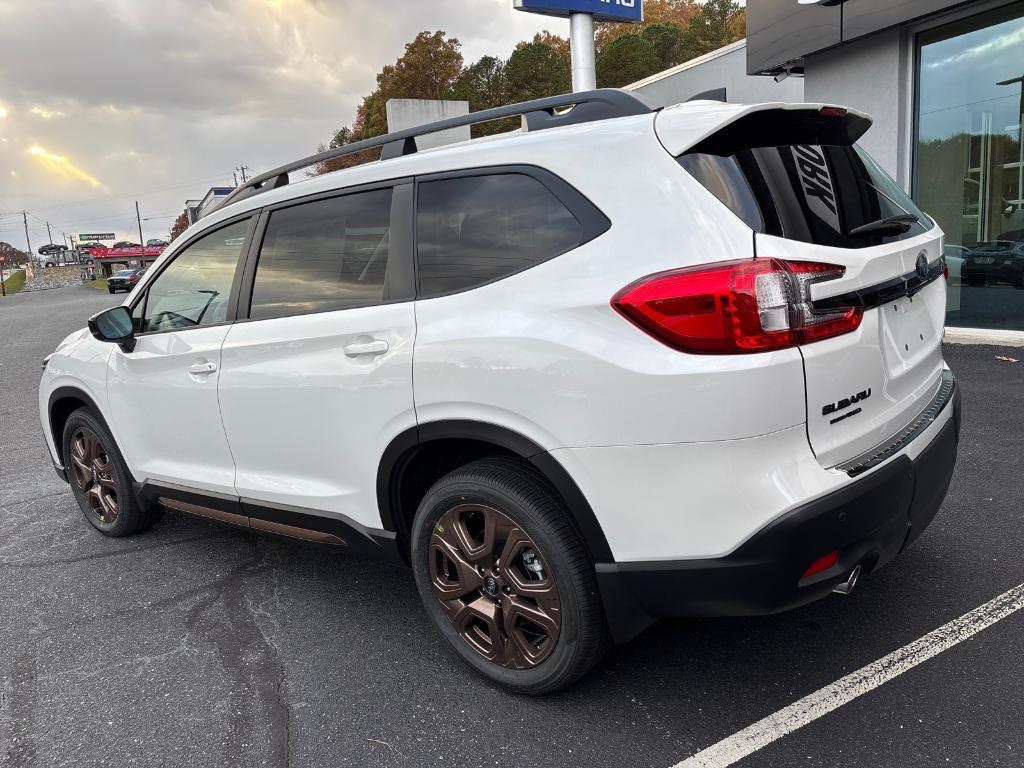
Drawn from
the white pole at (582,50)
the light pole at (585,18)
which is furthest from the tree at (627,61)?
the white pole at (582,50)

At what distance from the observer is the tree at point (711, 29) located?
37000 mm

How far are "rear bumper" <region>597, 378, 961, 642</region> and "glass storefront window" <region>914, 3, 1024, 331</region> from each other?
26.7 feet

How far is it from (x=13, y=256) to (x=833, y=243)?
227971mm

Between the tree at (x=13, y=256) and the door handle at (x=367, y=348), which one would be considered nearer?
the door handle at (x=367, y=348)

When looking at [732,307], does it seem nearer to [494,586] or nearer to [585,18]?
[494,586]

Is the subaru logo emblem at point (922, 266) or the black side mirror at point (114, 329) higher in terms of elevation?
the subaru logo emblem at point (922, 266)

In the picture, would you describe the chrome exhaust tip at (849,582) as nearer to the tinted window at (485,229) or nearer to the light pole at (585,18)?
the tinted window at (485,229)

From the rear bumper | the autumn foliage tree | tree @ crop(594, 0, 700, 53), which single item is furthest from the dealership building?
tree @ crop(594, 0, 700, 53)

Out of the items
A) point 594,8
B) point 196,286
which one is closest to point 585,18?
point 594,8

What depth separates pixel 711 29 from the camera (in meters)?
38.3

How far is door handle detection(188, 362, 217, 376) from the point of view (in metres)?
3.29

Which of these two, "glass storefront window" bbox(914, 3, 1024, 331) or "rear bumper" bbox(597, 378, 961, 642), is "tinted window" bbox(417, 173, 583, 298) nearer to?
"rear bumper" bbox(597, 378, 961, 642)

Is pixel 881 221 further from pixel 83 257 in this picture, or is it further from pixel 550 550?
pixel 83 257

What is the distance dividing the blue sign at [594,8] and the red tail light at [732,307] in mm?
11390
